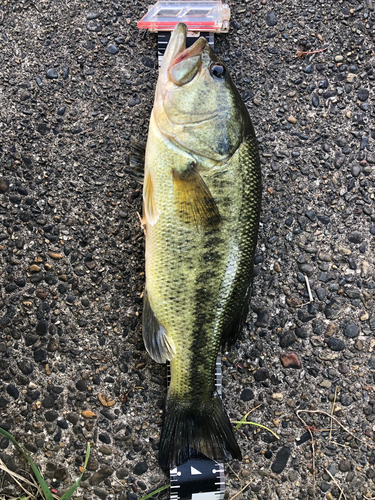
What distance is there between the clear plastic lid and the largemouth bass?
0.33 metres

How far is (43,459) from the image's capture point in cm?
213

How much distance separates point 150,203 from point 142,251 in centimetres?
40

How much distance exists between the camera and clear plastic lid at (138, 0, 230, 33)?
2137mm

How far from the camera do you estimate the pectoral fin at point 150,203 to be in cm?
187

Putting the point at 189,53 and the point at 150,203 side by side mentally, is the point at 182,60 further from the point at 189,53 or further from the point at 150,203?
the point at 150,203

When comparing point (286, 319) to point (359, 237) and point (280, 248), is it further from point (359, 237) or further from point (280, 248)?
point (359, 237)

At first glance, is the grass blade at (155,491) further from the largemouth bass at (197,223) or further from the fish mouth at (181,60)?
the fish mouth at (181,60)

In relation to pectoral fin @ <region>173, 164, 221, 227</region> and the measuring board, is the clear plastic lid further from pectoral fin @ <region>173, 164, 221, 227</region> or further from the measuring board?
the measuring board

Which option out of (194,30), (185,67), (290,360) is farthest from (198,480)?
(194,30)

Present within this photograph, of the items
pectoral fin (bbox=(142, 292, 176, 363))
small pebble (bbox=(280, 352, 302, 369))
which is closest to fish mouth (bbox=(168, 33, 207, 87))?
pectoral fin (bbox=(142, 292, 176, 363))

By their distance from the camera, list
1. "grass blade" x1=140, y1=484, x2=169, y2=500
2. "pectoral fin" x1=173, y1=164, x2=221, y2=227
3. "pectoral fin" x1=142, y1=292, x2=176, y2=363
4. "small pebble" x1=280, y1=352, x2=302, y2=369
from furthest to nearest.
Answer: "small pebble" x1=280, y1=352, x2=302, y2=369, "grass blade" x1=140, y1=484, x2=169, y2=500, "pectoral fin" x1=142, y1=292, x2=176, y2=363, "pectoral fin" x1=173, y1=164, x2=221, y2=227

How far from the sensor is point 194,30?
7.18 feet

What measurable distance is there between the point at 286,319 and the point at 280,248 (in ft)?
1.43

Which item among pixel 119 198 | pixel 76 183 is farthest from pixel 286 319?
pixel 76 183
